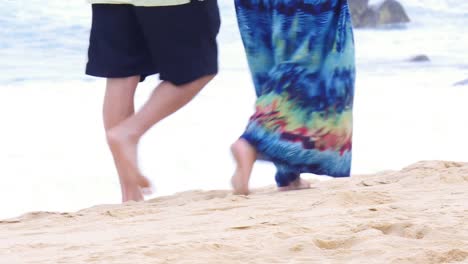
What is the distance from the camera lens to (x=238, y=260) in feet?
7.37

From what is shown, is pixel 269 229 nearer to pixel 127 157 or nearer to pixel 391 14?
pixel 127 157

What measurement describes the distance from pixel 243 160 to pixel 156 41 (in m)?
0.49

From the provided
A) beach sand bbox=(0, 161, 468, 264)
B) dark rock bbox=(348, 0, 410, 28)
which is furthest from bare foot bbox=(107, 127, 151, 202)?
dark rock bbox=(348, 0, 410, 28)

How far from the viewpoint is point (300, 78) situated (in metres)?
3.42

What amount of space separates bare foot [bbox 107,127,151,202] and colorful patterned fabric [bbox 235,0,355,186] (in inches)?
15.7

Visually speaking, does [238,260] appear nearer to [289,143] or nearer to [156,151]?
[289,143]

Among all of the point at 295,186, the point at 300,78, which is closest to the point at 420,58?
the point at 295,186

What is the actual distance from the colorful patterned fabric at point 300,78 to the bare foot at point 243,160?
29mm

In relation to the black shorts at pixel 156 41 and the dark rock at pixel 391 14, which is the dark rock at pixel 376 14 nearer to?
the dark rock at pixel 391 14

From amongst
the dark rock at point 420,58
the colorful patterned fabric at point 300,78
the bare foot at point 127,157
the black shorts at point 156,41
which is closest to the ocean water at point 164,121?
the dark rock at point 420,58

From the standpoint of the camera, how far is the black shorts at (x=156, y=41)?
11.2 feet

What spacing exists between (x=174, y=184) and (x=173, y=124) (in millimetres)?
1621

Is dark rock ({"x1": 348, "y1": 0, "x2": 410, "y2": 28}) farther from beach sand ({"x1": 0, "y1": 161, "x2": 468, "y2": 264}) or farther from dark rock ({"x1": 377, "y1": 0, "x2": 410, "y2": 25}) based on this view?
beach sand ({"x1": 0, "y1": 161, "x2": 468, "y2": 264})

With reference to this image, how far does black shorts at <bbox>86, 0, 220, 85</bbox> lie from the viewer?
343 cm
